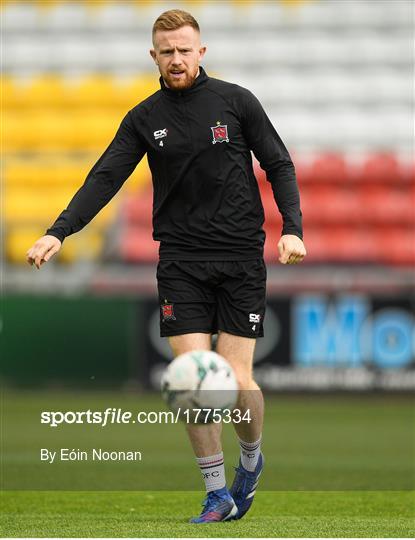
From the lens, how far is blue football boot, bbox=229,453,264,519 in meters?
5.23

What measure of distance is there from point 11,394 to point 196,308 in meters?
8.14

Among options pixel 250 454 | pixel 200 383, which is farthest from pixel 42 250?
pixel 250 454

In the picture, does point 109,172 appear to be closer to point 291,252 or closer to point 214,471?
point 291,252

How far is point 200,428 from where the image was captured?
→ 16.4ft

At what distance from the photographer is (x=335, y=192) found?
51.0 ft

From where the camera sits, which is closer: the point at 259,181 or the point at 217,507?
the point at 217,507

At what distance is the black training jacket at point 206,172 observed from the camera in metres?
5.01

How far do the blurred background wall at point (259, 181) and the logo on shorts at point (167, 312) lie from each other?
25.6 feet

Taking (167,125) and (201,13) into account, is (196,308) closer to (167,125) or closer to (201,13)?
(167,125)

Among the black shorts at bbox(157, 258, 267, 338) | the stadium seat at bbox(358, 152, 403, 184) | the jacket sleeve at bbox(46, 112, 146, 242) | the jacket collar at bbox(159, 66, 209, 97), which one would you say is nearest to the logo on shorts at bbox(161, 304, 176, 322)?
the black shorts at bbox(157, 258, 267, 338)

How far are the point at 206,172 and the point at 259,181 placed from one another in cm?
1040

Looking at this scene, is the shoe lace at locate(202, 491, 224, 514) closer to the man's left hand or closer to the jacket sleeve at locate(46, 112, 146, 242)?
the man's left hand

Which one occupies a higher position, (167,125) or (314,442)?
(167,125)

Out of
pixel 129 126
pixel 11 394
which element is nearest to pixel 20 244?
pixel 11 394
